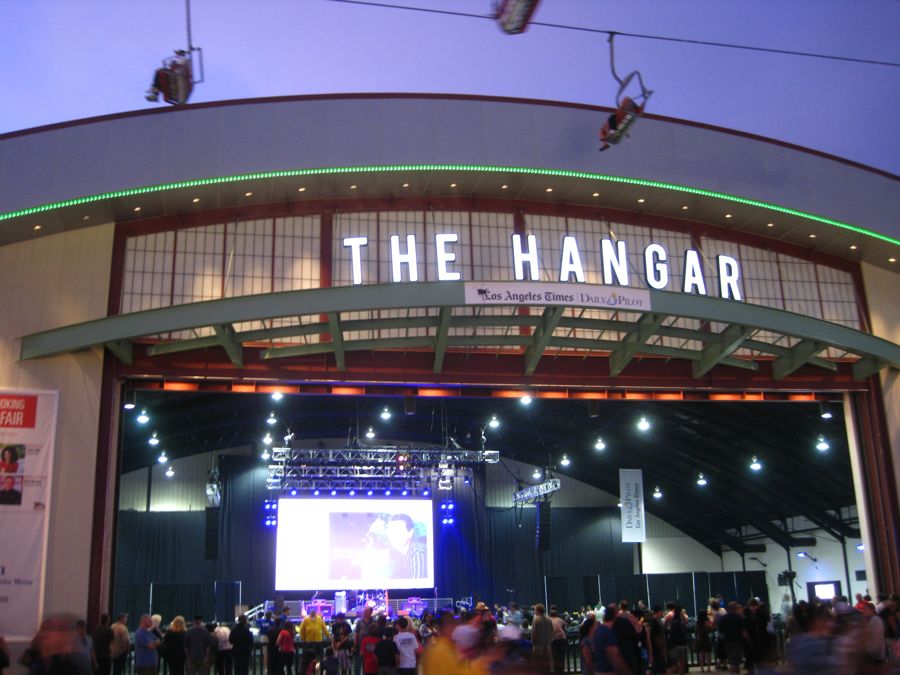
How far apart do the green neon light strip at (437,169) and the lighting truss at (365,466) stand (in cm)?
1404

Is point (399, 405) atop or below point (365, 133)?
below

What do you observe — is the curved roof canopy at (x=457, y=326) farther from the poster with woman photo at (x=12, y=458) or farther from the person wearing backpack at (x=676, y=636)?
the person wearing backpack at (x=676, y=636)

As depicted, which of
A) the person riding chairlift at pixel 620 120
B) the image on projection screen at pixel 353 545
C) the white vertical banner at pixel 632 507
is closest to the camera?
the person riding chairlift at pixel 620 120

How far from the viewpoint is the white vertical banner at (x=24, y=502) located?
1328cm

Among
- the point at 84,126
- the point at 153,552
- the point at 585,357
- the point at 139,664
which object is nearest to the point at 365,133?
the point at 84,126

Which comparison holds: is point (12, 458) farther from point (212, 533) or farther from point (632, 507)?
point (632, 507)

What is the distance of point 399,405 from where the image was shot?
29875 millimetres

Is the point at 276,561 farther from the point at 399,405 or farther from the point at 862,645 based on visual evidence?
the point at 862,645

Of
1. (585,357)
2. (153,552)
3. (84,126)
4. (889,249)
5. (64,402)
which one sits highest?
(84,126)

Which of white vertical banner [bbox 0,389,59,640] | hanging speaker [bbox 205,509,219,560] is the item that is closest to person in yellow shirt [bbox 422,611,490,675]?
white vertical banner [bbox 0,389,59,640]

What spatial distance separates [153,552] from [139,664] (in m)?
21.2

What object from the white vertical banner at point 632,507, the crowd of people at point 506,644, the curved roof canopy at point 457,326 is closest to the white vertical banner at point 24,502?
the curved roof canopy at point 457,326

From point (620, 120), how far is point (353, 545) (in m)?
21.6

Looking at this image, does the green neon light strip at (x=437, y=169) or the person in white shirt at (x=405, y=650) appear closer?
the person in white shirt at (x=405, y=650)
